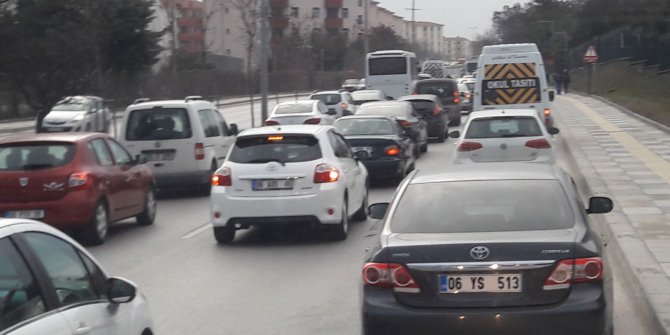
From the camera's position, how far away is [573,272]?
22.0 ft

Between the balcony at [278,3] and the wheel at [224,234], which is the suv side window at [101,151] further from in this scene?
the balcony at [278,3]

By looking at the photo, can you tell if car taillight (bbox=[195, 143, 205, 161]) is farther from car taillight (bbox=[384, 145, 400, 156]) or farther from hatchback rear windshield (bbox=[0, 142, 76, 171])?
hatchback rear windshield (bbox=[0, 142, 76, 171])

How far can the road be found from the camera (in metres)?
9.55

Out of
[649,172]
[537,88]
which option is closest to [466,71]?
[537,88]

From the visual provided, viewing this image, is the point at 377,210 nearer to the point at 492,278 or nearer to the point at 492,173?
the point at 492,173

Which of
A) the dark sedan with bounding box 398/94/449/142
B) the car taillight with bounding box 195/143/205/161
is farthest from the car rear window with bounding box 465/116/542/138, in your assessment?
the dark sedan with bounding box 398/94/449/142

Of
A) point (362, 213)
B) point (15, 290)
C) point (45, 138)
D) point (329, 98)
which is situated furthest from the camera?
point (329, 98)

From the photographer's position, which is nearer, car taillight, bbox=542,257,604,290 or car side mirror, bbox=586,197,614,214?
car taillight, bbox=542,257,604,290

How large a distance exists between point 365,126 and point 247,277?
10.9 m

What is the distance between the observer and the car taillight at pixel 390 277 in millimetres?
6840

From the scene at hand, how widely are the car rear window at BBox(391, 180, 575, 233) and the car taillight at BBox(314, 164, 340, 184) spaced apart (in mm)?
6454

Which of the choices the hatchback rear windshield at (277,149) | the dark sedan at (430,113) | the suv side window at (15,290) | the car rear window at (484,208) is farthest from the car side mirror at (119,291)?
the dark sedan at (430,113)

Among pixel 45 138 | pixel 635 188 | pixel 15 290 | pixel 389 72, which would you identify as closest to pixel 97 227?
pixel 45 138

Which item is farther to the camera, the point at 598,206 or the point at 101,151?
the point at 101,151
